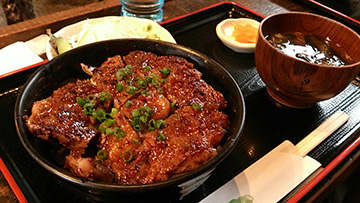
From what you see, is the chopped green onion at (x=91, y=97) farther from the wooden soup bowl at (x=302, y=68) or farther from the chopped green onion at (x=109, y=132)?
the wooden soup bowl at (x=302, y=68)

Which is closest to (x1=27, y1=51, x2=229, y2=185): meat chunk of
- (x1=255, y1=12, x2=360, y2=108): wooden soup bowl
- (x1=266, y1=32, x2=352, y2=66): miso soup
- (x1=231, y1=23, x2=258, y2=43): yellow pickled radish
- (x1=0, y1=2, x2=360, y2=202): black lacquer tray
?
(x1=0, y1=2, x2=360, y2=202): black lacquer tray

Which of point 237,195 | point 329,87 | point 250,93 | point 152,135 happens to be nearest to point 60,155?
point 152,135

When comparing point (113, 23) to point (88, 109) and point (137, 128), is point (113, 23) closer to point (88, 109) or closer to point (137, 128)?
point (88, 109)

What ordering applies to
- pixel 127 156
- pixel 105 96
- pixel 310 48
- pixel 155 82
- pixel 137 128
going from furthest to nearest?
pixel 310 48 < pixel 155 82 < pixel 105 96 < pixel 137 128 < pixel 127 156

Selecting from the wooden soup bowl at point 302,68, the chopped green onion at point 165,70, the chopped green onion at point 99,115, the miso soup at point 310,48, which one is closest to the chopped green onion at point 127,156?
the chopped green onion at point 99,115

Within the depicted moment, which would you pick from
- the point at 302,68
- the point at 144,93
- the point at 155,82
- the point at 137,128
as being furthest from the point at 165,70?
the point at 302,68

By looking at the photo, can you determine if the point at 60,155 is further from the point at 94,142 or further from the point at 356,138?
the point at 356,138
